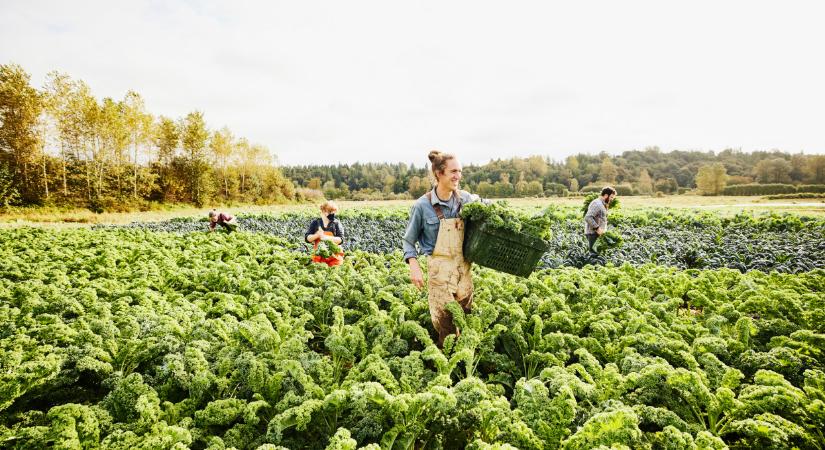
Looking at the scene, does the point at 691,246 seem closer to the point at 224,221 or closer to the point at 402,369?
the point at 402,369

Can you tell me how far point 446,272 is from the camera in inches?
180

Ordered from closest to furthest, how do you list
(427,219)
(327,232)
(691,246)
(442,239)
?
1. (442,239)
2. (427,219)
3. (327,232)
4. (691,246)

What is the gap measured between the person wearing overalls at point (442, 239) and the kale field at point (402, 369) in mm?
418

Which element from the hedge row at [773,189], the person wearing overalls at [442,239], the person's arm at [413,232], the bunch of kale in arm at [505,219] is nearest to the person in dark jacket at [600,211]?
the bunch of kale in arm at [505,219]

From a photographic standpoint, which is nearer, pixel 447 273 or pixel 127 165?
pixel 447 273

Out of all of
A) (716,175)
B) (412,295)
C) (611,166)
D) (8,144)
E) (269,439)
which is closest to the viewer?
(269,439)

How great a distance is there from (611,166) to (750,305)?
398ft

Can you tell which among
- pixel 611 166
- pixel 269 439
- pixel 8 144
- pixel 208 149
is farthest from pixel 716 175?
pixel 8 144

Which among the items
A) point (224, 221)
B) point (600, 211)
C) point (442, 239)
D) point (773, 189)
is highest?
point (773, 189)

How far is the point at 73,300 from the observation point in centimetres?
520

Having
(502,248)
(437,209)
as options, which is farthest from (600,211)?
(437,209)

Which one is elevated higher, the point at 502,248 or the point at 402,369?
the point at 502,248

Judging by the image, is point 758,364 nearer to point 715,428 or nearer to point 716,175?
point 715,428

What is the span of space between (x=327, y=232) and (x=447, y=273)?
522 cm
